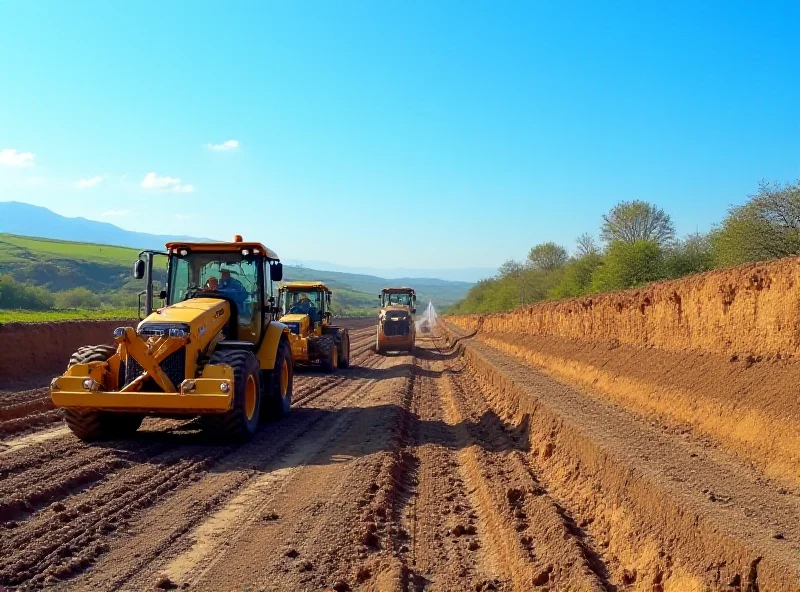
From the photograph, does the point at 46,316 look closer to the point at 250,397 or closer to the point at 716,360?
the point at 250,397

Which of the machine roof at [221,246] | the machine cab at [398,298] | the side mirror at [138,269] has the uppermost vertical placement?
the machine roof at [221,246]

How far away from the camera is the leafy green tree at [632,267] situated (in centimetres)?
2594

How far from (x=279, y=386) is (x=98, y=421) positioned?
3050 millimetres

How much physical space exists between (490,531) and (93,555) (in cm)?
322

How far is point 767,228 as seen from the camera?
57.0 ft

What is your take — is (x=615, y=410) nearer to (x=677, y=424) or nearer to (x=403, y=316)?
(x=677, y=424)

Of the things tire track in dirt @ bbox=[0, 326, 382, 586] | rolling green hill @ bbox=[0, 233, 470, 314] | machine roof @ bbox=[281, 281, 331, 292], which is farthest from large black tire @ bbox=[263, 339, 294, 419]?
rolling green hill @ bbox=[0, 233, 470, 314]

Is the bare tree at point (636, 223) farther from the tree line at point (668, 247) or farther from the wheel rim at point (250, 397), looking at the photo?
the wheel rim at point (250, 397)

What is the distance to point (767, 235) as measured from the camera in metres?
17.3

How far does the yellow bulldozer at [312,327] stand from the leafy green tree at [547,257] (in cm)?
4532

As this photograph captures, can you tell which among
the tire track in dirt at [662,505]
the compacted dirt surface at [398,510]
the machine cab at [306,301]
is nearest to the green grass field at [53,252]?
the machine cab at [306,301]

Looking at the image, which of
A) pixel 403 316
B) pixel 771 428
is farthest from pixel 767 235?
pixel 403 316

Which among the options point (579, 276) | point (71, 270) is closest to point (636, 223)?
point (579, 276)

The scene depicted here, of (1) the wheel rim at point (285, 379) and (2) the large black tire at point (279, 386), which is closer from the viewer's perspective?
(2) the large black tire at point (279, 386)
